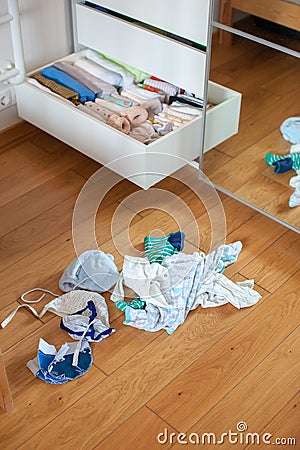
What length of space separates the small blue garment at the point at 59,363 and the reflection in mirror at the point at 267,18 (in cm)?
107

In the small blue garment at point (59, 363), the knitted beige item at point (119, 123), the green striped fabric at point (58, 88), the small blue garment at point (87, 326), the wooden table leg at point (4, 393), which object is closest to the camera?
the wooden table leg at point (4, 393)

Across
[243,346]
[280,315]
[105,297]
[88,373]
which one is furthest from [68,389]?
[280,315]

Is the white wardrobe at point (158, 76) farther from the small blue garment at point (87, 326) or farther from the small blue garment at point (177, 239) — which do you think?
the small blue garment at point (87, 326)

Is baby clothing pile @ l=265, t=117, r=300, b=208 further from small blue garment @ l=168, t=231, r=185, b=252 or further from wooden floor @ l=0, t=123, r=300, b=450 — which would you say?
small blue garment @ l=168, t=231, r=185, b=252

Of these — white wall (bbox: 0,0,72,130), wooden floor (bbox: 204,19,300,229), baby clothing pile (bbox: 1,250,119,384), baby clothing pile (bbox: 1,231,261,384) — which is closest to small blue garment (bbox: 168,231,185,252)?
baby clothing pile (bbox: 1,231,261,384)

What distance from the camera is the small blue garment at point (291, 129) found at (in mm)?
2221

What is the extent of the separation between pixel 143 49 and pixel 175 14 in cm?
23

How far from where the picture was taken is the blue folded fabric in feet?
8.19

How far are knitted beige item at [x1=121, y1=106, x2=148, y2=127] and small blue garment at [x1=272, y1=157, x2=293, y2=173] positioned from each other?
1.63ft

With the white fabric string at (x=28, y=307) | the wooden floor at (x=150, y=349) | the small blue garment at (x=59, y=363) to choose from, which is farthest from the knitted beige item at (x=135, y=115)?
the small blue garment at (x=59, y=363)

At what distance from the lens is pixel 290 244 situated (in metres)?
2.17

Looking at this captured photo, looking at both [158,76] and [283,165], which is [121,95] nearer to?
[158,76]

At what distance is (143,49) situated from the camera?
2396mm

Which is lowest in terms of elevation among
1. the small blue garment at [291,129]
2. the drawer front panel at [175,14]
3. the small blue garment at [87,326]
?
the small blue garment at [87,326]
